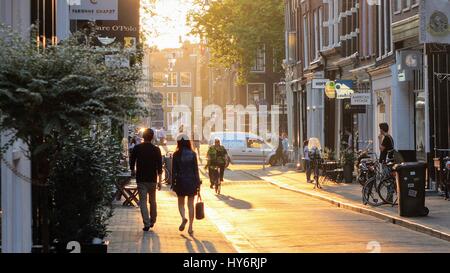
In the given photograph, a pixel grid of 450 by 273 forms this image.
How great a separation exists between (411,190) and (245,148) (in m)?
36.8

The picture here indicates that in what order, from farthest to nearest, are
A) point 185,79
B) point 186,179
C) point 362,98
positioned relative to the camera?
point 185,79, point 362,98, point 186,179

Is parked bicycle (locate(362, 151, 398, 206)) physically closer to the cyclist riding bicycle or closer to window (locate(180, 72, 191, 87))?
the cyclist riding bicycle

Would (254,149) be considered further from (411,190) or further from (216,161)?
(411,190)

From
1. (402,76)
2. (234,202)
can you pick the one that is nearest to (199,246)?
(234,202)

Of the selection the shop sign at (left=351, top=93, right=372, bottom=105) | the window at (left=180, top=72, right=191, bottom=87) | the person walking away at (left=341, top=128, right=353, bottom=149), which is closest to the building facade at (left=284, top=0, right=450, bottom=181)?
the person walking away at (left=341, top=128, right=353, bottom=149)

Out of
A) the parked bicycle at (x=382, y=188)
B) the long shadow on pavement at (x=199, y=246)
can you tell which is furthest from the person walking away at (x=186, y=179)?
the parked bicycle at (x=382, y=188)

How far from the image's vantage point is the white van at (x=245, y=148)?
56.5 m

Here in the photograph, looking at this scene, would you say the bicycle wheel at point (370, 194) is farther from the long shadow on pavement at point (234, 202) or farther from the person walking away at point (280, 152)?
the person walking away at point (280, 152)

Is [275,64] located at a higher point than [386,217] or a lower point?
higher

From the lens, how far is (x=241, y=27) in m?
65.9

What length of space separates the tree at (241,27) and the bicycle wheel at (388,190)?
1685 inches

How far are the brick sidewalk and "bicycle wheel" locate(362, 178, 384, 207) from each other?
4.31 m

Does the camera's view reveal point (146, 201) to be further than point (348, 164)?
No

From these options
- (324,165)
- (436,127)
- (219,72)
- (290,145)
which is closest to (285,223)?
(436,127)
